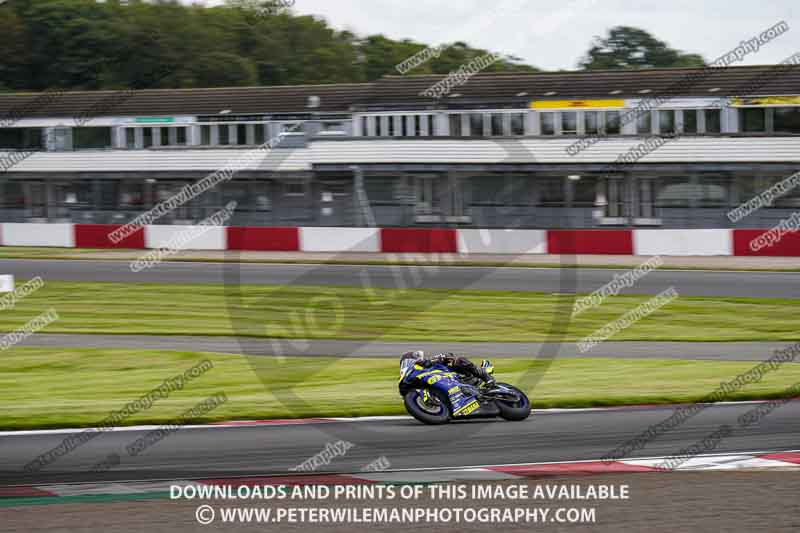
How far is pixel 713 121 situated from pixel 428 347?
79.4ft

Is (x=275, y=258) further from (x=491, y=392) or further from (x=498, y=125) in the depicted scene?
(x=491, y=392)

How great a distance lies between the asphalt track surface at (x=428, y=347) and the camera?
713 inches

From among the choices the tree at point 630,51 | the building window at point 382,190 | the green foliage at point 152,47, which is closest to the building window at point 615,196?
the building window at point 382,190

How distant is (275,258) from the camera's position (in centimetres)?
3431

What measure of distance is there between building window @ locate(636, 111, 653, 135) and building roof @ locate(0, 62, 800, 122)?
88cm

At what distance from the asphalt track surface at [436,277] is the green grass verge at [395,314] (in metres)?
0.94

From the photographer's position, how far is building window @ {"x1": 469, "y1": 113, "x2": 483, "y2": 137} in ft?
141

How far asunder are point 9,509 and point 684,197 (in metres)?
32.9

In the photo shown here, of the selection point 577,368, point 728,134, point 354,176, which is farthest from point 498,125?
point 577,368

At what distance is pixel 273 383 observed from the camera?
15852 millimetres

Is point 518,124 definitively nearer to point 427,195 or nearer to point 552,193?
point 552,193

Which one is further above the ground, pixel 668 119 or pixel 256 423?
pixel 668 119

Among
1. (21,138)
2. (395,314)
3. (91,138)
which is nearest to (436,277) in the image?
(395,314)

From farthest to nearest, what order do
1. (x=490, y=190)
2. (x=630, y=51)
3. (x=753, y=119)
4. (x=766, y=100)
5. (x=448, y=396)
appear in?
(x=630, y=51), (x=490, y=190), (x=753, y=119), (x=766, y=100), (x=448, y=396)
